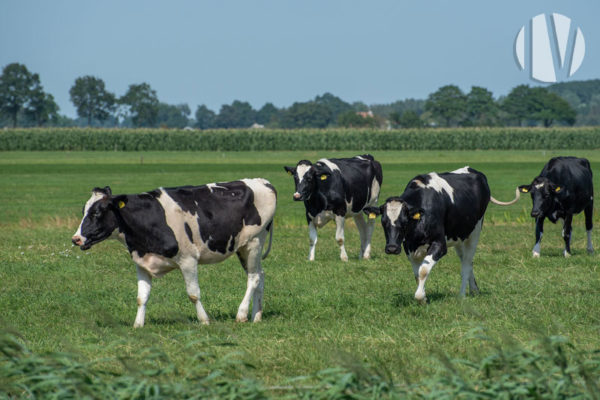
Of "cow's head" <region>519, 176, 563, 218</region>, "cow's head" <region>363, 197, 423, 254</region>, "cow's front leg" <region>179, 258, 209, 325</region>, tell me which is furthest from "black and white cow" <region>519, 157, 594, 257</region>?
"cow's front leg" <region>179, 258, 209, 325</region>

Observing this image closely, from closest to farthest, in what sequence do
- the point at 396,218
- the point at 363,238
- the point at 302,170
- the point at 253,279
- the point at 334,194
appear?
1. the point at 253,279
2. the point at 396,218
3. the point at 302,170
4. the point at 334,194
5. the point at 363,238

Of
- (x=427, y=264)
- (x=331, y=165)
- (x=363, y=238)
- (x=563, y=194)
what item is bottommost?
(x=363, y=238)

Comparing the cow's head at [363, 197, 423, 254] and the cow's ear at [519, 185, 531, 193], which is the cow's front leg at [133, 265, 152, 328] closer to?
the cow's head at [363, 197, 423, 254]

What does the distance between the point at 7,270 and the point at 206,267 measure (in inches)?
147

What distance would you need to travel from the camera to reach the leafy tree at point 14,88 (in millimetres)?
192125

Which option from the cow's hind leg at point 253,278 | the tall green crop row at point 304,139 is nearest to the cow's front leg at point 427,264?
the cow's hind leg at point 253,278

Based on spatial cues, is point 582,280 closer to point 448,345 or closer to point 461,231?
point 461,231

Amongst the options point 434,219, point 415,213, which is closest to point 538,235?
point 434,219

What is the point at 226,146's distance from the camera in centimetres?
10444

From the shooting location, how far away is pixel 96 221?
1105 centimetres

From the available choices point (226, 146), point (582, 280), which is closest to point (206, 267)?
point (582, 280)

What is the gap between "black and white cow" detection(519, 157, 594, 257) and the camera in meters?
18.7

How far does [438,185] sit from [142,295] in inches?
193

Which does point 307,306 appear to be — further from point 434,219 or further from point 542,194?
point 542,194
